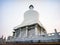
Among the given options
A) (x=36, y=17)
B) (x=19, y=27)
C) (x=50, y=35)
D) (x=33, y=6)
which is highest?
(x=33, y=6)

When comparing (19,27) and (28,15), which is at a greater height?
(28,15)

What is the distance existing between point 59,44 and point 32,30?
5069mm

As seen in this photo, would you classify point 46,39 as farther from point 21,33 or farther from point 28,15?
point 28,15

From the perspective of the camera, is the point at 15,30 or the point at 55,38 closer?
the point at 55,38

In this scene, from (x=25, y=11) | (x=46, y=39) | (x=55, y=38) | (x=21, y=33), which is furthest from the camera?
(x=25, y=11)

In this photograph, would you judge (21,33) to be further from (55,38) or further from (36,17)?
(55,38)

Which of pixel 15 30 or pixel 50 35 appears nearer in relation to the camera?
pixel 50 35

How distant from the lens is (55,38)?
21.2 feet

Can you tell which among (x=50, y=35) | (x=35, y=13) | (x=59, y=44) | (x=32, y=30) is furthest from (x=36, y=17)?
(x=59, y=44)

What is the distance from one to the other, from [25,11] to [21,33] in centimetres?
427

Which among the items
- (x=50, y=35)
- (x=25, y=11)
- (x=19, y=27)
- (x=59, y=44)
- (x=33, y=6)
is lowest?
(x=59, y=44)

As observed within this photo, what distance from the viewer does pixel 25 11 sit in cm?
1365

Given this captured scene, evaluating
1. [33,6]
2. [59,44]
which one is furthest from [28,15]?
[59,44]

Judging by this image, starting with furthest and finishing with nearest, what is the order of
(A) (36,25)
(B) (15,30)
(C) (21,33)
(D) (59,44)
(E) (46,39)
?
(B) (15,30) < (C) (21,33) < (A) (36,25) < (E) (46,39) < (D) (59,44)
